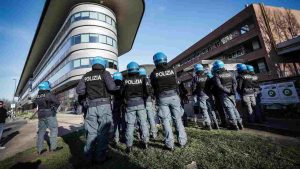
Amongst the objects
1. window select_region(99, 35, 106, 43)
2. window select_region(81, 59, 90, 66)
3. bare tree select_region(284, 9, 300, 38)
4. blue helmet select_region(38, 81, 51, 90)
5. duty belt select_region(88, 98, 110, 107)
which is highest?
window select_region(99, 35, 106, 43)

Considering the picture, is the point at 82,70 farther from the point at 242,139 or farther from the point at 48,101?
the point at 242,139

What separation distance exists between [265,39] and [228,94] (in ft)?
69.9

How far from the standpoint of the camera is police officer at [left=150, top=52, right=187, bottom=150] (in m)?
3.83

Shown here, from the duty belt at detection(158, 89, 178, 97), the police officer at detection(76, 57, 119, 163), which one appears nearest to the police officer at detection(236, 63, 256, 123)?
the duty belt at detection(158, 89, 178, 97)

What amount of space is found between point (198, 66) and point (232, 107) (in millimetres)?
1862

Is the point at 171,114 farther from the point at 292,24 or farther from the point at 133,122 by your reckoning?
the point at 292,24

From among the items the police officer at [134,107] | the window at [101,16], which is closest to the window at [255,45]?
the window at [101,16]

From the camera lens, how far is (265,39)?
2094cm

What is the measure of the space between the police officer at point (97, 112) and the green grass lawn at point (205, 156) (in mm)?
334

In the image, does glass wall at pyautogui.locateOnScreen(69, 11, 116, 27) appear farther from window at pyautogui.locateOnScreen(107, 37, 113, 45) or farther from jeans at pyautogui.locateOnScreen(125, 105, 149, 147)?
jeans at pyautogui.locateOnScreen(125, 105, 149, 147)

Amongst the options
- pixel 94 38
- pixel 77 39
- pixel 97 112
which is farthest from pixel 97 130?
pixel 77 39

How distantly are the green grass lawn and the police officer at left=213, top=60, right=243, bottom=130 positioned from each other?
0.80 metres

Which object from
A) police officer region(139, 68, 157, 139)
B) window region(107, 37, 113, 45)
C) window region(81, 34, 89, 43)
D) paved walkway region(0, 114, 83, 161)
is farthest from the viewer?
window region(107, 37, 113, 45)

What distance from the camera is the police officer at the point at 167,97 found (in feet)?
12.6
